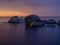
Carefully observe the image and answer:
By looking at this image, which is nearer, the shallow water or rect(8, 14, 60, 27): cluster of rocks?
the shallow water

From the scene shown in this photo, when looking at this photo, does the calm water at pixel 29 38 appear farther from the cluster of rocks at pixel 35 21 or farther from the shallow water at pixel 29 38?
the cluster of rocks at pixel 35 21

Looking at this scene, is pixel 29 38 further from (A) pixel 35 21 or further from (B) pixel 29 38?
(A) pixel 35 21

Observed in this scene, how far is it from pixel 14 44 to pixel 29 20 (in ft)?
38.7

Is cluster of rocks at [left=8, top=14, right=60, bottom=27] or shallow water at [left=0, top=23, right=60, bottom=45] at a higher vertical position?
cluster of rocks at [left=8, top=14, right=60, bottom=27]

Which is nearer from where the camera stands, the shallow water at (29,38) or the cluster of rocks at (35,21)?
the shallow water at (29,38)

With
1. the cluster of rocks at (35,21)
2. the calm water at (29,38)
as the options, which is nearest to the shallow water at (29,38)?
the calm water at (29,38)

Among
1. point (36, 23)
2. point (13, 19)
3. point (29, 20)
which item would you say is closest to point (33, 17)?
point (29, 20)

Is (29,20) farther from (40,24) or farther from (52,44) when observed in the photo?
(52,44)

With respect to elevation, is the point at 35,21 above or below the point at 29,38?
above

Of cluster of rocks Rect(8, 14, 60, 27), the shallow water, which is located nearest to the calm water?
the shallow water

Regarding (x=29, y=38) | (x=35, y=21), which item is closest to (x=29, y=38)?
(x=29, y=38)

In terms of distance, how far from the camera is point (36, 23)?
54.1 ft

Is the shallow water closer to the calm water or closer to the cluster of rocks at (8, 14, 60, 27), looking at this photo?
the calm water

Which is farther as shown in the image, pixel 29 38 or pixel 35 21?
pixel 35 21
